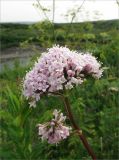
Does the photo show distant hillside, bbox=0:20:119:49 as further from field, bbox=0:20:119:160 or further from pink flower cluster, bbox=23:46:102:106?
pink flower cluster, bbox=23:46:102:106

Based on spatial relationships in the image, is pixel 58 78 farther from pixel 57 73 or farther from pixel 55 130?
pixel 55 130

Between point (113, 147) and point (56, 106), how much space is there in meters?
0.78

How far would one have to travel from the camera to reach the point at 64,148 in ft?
16.2

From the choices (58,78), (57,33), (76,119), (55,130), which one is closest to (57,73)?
(58,78)

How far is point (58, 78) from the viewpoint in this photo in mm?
2490

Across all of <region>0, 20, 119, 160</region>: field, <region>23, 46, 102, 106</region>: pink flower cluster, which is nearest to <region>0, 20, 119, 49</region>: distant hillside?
→ <region>0, 20, 119, 160</region>: field

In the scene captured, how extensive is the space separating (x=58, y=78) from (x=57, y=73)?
28mm

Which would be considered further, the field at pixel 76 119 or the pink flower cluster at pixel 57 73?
the field at pixel 76 119

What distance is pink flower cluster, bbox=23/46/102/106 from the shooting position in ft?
8.21

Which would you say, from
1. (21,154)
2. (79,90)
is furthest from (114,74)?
(21,154)

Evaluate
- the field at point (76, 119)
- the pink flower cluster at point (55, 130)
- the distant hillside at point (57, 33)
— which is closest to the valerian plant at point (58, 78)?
the pink flower cluster at point (55, 130)

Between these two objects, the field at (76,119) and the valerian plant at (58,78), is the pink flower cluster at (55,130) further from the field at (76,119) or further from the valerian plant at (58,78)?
the field at (76,119)

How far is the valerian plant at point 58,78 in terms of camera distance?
8.23ft

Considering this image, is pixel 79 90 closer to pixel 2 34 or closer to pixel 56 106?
pixel 56 106
